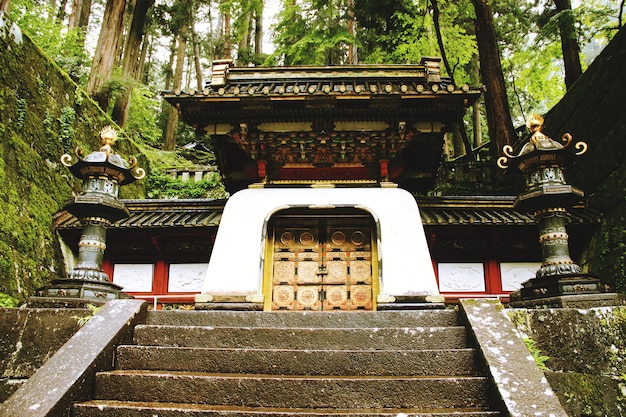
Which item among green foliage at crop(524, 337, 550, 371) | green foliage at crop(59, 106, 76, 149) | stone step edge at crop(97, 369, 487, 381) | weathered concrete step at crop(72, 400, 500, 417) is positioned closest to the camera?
weathered concrete step at crop(72, 400, 500, 417)

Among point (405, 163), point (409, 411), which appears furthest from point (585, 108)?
point (409, 411)

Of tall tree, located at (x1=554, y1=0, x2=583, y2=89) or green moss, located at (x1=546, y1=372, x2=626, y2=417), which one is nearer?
green moss, located at (x1=546, y1=372, x2=626, y2=417)

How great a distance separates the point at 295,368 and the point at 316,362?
0.58ft

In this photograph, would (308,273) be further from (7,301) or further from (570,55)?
(570,55)

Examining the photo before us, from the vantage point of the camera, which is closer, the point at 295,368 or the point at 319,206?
the point at 295,368

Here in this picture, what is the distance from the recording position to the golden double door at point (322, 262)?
781 centimetres

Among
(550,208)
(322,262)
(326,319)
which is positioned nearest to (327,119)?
(322,262)

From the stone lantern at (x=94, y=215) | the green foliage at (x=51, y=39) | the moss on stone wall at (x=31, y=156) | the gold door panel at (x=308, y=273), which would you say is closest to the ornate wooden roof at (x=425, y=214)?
the moss on stone wall at (x=31, y=156)

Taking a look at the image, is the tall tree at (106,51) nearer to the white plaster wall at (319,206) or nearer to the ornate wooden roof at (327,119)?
the ornate wooden roof at (327,119)

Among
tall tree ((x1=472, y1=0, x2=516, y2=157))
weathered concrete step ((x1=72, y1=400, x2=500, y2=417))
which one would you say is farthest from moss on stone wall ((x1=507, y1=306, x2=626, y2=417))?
tall tree ((x1=472, y1=0, x2=516, y2=157))

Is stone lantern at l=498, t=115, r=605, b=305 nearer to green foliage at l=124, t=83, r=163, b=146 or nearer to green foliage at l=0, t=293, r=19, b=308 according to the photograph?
green foliage at l=0, t=293, r=19, b=308

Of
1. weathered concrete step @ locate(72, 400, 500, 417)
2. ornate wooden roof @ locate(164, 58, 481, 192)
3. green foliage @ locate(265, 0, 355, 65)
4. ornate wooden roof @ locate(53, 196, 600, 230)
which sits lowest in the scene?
weathered concrete step @ locate(72, 400, 500, 417)

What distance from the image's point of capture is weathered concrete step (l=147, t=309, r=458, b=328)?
4.39 metres

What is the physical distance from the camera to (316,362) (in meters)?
3.67
